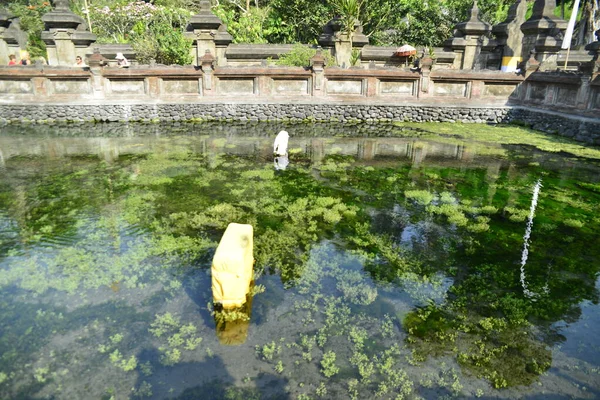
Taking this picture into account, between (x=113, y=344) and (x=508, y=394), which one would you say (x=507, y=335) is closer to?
(x=508, y=394)

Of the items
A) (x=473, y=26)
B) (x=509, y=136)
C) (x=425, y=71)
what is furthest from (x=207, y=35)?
(x=509, y=136)

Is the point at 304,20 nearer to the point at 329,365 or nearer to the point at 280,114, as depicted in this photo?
the point at 280,114

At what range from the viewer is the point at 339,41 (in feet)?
68.8

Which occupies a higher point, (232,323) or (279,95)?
(279,95)

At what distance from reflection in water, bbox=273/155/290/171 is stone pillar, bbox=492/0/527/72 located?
52.1 feet

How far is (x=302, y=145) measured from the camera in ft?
44.4

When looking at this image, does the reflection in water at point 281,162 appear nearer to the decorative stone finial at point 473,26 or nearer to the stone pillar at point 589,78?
the stone pillar at point 589,78

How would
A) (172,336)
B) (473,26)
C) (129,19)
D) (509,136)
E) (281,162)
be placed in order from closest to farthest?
1. (172,336)
2. (281,162)
3. (509,136)
4. (473,26)
5. (129,19)

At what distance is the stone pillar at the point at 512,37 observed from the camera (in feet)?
73.4

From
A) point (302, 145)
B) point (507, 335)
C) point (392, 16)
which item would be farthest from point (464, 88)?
point (507, 335)

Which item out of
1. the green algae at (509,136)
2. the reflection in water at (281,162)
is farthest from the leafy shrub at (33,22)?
the green algae at (509,136)

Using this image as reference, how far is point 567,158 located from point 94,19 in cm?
2865

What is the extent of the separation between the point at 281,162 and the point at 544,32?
606 inches

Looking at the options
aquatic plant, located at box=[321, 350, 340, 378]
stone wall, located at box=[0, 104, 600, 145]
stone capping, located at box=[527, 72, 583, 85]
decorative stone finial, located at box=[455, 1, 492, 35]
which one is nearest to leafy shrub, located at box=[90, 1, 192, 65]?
stone wall, located at box=[0, 104, 600, 145]
